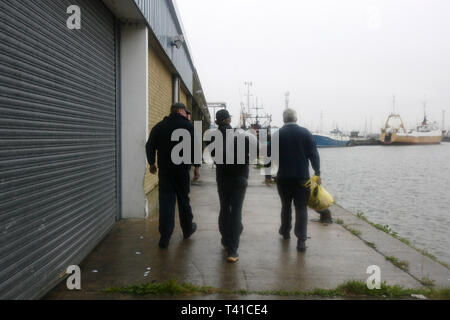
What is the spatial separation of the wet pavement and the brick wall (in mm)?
2307

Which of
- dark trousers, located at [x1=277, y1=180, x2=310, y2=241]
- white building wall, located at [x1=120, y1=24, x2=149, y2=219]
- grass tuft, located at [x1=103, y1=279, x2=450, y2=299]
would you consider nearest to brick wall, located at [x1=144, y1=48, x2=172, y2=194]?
white building wall, located at [x1=120, y1=24, x2=149, y2=219]

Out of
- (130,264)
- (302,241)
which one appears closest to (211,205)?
(302,241)

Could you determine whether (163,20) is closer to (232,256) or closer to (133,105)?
(133,105)

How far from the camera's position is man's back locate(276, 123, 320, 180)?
17.2 ft

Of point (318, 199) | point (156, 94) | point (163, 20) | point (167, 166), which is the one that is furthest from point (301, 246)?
point (163, 20)

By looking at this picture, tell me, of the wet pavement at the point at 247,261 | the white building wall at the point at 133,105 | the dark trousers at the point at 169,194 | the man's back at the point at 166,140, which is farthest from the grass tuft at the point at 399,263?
the white building wall at the point at 133,105

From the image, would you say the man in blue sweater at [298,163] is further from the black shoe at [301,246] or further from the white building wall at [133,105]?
the white building wall at [133,105]

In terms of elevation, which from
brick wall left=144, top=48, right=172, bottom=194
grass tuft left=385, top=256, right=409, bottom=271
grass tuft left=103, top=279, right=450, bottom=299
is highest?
brick wall left=144, top=48, right=172, bottom=194

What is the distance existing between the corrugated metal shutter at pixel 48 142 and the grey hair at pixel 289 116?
2466mm

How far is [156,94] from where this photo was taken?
30.5 feet

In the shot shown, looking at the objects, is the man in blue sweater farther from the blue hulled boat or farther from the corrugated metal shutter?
the blue hulled boat

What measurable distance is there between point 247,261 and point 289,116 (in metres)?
1.98

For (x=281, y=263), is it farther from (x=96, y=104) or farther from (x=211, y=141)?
(x=96, y=104)
